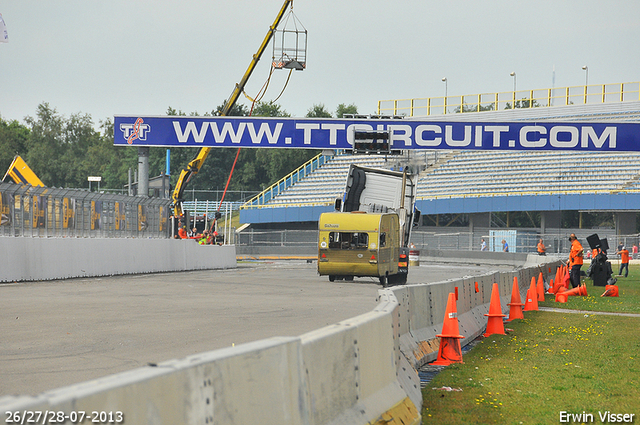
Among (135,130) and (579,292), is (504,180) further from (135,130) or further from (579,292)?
(579,292)

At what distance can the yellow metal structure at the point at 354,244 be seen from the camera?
24.3 m

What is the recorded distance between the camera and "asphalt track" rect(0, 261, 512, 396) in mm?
8617

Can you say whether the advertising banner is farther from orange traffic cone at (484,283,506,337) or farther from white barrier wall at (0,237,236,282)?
orange traffic cone at (484,283,506,337)

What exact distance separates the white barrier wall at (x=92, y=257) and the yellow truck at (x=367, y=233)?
6.77m

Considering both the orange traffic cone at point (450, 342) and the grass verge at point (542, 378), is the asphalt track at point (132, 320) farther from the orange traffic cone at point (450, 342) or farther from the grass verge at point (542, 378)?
the grass verge at point (542, 378)

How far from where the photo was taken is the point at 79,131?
393 feet

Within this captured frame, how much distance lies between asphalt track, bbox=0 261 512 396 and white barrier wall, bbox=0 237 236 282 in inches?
30.5

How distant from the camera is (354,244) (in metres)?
24.4

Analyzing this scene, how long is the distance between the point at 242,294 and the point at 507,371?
1054 cm

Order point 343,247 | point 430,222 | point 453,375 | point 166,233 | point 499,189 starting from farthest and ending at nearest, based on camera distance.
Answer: point 430,222 < point 499,189 < point 166,233 < point 343,247 < point 453,375

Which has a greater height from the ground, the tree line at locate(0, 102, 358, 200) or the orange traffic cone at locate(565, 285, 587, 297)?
the tree line at locate(0, 102, 358, 200)

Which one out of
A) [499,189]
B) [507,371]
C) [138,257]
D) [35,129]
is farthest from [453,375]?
[35,129]

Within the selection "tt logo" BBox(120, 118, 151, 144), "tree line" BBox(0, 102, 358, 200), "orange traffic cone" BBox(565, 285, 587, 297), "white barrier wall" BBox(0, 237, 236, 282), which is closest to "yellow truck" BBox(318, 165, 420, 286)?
"orange traffic cone" BBox(565, 285, 587, 297)

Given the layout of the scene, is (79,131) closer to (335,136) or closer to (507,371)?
(335,136)
